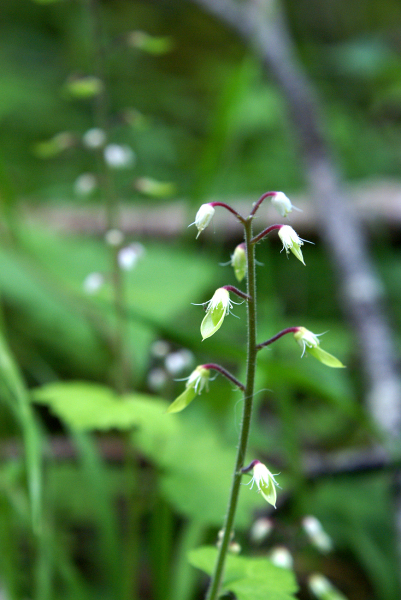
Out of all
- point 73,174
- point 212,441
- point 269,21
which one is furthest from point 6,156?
point 212,441

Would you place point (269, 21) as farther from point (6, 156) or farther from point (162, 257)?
point (6, 156)

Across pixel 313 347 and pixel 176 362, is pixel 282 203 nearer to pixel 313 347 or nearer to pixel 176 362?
pixel 313 347

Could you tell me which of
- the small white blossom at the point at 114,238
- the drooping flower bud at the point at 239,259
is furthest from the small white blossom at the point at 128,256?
the drooping flower bud at the point at 239,259

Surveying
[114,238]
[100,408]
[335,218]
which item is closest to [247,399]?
[100,408]

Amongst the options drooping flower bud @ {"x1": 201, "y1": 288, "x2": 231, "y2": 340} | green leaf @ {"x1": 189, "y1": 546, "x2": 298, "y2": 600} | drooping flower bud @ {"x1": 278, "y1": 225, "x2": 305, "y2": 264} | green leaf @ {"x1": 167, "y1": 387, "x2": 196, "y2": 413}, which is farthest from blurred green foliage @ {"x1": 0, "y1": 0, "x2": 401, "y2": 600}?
drooping flower bud @ {"x1": 278, "y1": 225, "x2": 305, "y2": 264}

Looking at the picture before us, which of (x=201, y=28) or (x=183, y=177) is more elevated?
(x=201, y=28)

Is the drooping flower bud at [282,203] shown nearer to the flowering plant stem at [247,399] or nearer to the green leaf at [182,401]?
the flowering plant stem at [247,399]
